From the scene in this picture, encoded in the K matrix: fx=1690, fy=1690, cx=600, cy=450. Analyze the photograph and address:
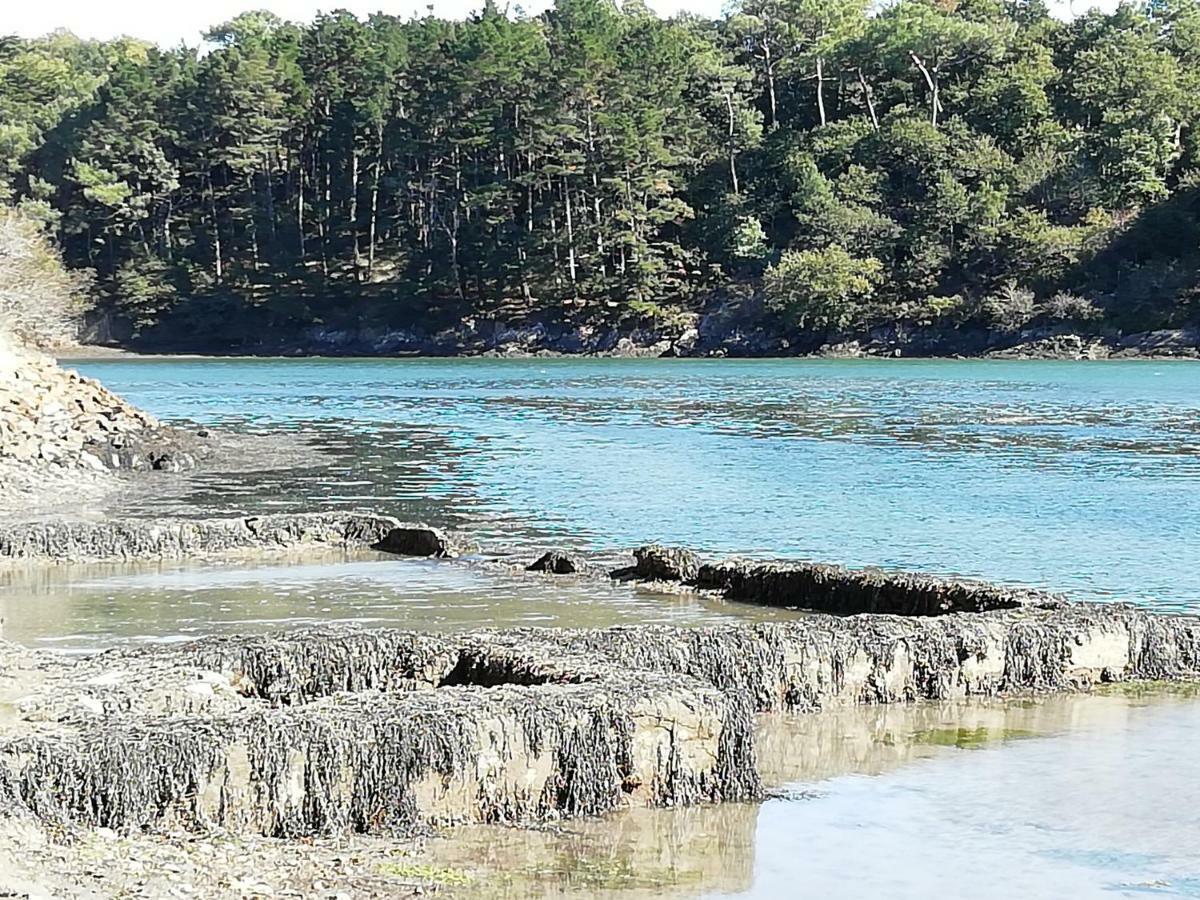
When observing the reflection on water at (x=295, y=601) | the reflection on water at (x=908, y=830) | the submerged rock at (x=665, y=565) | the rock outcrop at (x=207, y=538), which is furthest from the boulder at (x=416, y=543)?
the reflection on water at (x=908, y=830)

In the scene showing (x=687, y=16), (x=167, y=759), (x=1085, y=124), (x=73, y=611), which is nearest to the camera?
(x=167, y=759)

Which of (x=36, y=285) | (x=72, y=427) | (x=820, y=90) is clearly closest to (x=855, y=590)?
(x=72, y=427)

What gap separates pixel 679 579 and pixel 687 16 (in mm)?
135381

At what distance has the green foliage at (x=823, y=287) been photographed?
9962cm

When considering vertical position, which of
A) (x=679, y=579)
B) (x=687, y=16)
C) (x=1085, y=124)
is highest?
(x=687, y=16)

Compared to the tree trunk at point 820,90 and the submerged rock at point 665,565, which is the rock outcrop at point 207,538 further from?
the tree trunk at point 820,90

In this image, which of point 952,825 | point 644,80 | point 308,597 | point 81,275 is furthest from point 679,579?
point 81,275

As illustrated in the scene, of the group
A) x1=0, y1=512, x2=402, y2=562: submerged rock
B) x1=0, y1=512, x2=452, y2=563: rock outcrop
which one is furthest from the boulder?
x1=0, y1=512, x2=402, y2=562: submerged rock

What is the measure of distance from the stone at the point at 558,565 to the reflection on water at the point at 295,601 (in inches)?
18.4

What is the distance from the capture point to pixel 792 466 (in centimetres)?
3834

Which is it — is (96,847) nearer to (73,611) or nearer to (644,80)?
(73,611)

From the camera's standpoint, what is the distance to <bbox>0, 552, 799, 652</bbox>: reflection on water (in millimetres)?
17922

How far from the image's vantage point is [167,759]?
10.2 m

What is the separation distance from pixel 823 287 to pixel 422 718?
90.3 m
